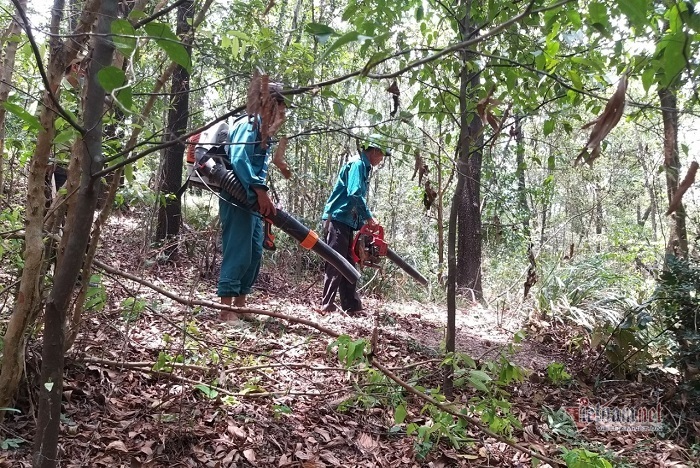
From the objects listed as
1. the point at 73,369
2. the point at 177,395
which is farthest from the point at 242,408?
the point at 73,369

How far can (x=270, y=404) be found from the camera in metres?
2.70

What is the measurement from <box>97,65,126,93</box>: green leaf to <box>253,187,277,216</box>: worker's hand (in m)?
2.96

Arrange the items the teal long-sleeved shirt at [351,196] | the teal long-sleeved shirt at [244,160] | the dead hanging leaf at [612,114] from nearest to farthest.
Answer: the dead hanging leaf at [612,114]
the teal long-sleeved shirt at [244,160]
the teal long-sleeved shirt at [351,196]

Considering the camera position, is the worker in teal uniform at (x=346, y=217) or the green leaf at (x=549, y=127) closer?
the green leaf at (x=549, y=127)

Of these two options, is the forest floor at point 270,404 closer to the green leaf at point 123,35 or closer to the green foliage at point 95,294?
the green foliage at point 95,294

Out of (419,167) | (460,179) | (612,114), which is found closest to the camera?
(612,114)

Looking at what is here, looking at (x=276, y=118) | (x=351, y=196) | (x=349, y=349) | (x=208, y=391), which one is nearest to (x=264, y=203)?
(x=351, y=196)

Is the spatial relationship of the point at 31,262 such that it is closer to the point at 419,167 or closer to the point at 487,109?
the point at 419,167

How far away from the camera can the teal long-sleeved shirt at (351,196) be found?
5066 millimetres

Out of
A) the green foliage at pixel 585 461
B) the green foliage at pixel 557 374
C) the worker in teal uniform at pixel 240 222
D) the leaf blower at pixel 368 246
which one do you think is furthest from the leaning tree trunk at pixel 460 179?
the leaf blower at pixel 368 246

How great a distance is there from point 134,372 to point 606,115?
2.63m

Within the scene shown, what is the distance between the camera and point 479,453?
254 cm

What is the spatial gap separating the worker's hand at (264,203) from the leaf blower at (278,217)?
2.1 inches

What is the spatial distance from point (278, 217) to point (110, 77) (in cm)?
318
